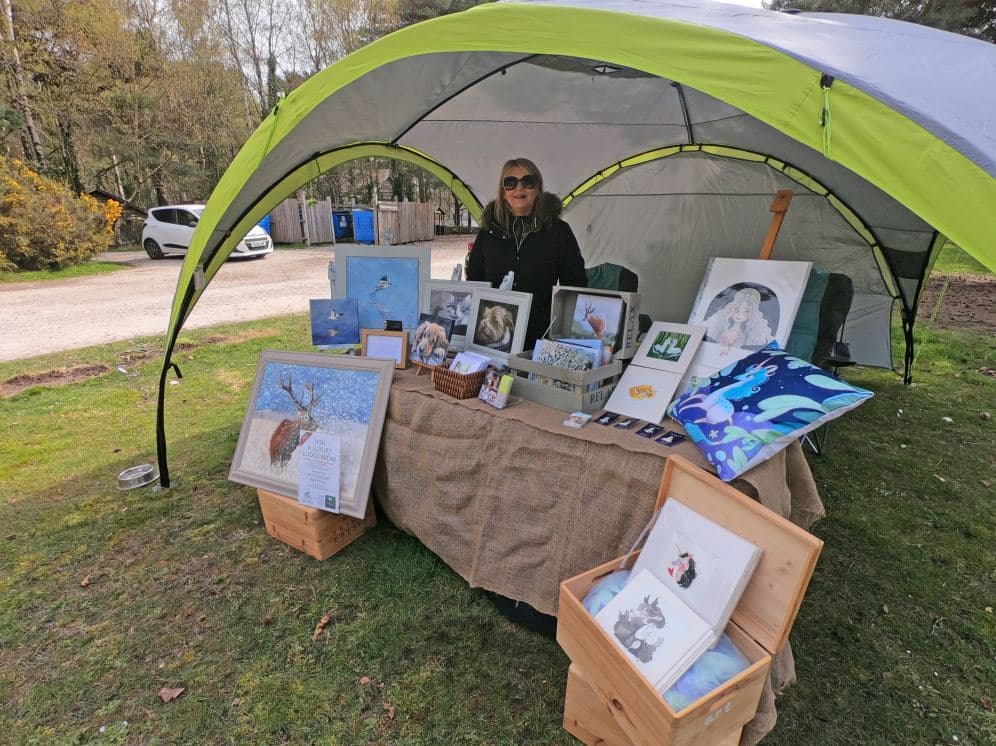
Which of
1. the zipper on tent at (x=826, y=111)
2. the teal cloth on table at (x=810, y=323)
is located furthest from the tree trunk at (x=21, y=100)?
the zipper on tent at (x=826, y=111)

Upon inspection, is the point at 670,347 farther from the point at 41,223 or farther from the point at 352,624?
the point at 41,223

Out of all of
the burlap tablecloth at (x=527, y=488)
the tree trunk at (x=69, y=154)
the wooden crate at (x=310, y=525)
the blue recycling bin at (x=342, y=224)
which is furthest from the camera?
the blue recycling bin at (x=342, y=224)

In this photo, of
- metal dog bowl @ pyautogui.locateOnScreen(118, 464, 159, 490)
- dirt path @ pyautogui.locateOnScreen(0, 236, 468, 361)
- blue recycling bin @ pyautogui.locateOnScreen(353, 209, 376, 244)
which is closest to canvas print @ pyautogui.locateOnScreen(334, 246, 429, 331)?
metal dog bowl @ pyautogui.locateOnScreen(118, 464, 159, 490)

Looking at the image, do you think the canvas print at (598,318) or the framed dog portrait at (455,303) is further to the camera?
the framed dog portrait at (455,303)

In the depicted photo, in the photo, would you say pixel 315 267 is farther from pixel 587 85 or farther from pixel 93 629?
pixel 93 629

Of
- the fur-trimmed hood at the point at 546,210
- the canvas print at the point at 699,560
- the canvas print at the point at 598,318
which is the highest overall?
the fur-trimmed hood at the point at 546,210

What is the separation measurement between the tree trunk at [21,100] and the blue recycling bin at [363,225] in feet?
25.6

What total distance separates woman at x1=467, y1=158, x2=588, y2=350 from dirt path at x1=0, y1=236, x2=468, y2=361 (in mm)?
5589

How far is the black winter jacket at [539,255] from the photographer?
2.66 m

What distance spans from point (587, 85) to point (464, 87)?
32.9 inches

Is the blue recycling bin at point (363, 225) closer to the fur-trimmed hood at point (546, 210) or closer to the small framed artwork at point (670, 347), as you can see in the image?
the fur-trimmed hood at point (546, 210)

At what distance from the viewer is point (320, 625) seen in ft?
6.82

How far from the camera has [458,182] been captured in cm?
476

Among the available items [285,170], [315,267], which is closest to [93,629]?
[285,170]
